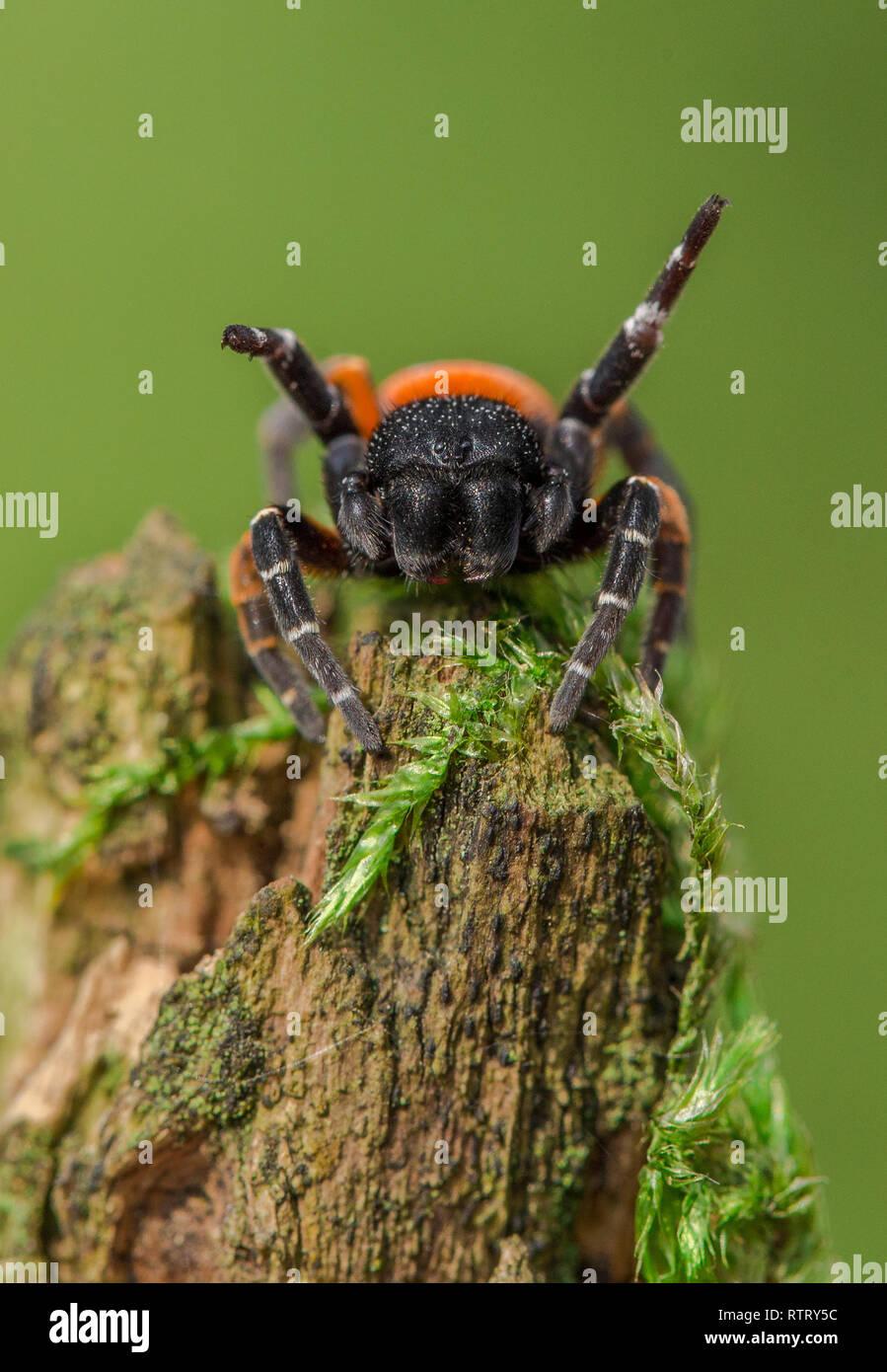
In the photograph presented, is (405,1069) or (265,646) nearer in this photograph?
(405,1069)

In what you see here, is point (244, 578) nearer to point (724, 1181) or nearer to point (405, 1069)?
point (405, 1069)

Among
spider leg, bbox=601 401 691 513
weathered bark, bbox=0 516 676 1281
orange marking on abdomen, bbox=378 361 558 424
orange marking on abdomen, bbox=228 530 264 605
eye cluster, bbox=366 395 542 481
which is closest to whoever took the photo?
weathered bark, bbox=0 516 676 1281

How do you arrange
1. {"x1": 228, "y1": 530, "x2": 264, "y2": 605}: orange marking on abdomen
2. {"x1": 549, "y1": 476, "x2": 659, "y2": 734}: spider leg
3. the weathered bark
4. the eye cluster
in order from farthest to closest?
{"x1": 228, "y1": 530, "x2": 264, "y2": 605}: orange marking on abdomen < the eye cluster < {"x1": 549, "y1": 476, "x2": 659, "y2": 734}: spider leg < the weathered bark

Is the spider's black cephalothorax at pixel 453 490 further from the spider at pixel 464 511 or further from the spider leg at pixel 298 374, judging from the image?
the spider leg at pixel 298 374

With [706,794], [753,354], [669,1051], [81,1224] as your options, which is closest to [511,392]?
[706,794]

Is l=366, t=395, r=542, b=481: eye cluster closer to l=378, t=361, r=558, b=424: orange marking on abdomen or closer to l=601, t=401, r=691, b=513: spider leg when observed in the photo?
A: l=378, t=361, r=558, b=424: orange marking on abdomen

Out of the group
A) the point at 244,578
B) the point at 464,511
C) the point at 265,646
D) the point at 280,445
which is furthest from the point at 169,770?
the point at 280,445

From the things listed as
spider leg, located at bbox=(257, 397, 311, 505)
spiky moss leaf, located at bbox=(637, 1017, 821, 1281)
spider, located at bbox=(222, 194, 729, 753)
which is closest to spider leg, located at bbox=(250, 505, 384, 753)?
spider, located at bbox=(222, 194, 729, 753)

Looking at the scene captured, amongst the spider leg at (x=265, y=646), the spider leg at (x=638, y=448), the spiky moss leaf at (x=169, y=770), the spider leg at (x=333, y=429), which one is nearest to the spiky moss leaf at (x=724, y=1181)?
the spider leg at (x=265, y=646)
